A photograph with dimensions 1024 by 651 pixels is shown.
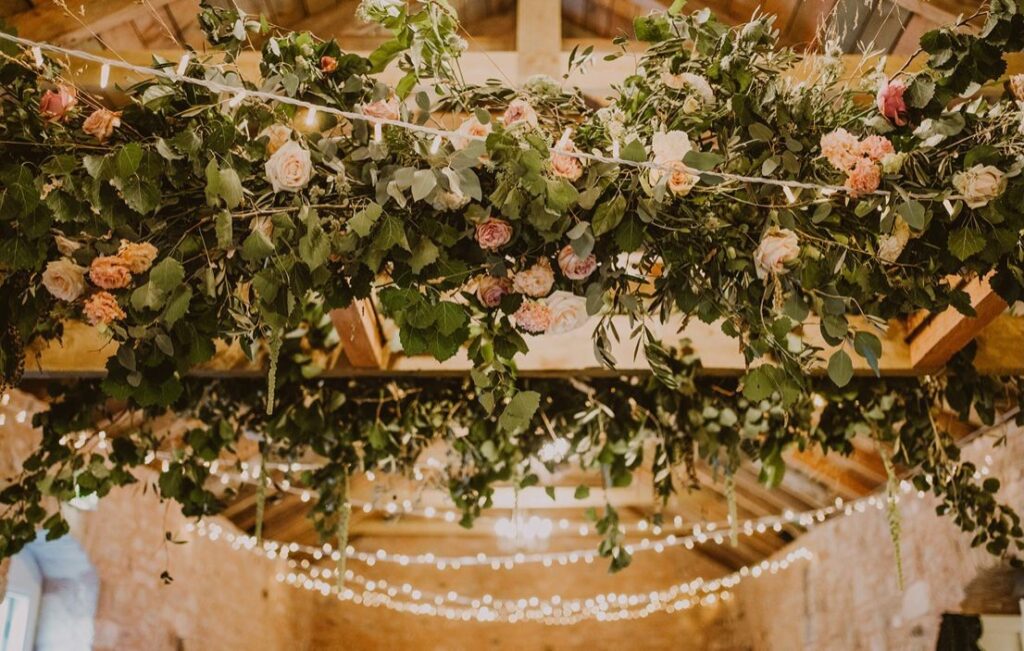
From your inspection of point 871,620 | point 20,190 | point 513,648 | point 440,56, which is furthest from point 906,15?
point 513,648

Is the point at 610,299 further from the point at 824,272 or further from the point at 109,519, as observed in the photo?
the point at 109,519

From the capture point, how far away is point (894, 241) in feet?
5.59

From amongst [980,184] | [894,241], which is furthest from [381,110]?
[980,184]

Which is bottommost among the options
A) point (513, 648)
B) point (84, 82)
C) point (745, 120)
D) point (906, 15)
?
point (513, 648)

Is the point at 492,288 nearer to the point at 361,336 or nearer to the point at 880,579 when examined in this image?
the point at 361,336

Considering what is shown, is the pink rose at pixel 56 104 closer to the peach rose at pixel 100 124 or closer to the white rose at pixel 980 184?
the peach rose at pixel 100 124

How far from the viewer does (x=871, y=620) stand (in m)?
6.04

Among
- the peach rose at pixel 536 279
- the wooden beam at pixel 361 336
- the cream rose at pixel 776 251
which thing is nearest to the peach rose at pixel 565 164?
the peach rose at pixel 536 279

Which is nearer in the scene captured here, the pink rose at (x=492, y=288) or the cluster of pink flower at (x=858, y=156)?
the cluster of pink flower at (x=858, y=156)

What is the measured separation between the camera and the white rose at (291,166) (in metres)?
1.60

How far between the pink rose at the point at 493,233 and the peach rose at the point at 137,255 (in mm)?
641

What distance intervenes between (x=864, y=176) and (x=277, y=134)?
3.58 ft

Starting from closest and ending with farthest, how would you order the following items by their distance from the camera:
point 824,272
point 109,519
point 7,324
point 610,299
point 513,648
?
point 824,272, point 7,324, point 610,299, point 109,519, point 513,648

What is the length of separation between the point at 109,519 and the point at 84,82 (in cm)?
326
